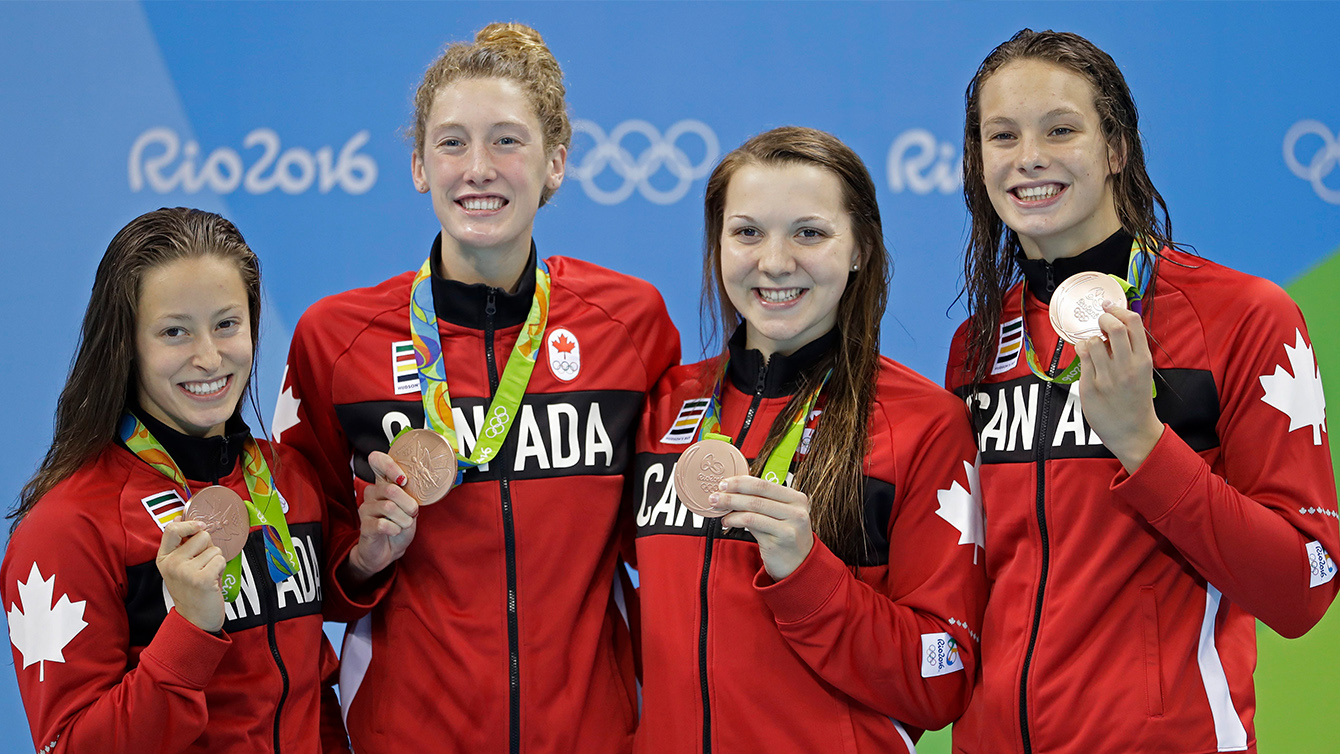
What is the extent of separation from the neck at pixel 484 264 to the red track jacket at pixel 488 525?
48 mm

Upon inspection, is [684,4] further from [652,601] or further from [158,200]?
[652,601]

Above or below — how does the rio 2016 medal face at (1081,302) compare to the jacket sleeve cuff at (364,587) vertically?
above

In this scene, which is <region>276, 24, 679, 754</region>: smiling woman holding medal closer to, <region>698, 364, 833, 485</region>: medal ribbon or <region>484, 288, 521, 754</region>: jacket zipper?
<region>484, 288, 521, 754</region>: jacket zipper

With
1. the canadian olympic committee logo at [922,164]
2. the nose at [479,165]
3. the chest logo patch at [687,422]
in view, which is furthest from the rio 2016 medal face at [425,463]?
the canadian olympic committee logo at [922,164]

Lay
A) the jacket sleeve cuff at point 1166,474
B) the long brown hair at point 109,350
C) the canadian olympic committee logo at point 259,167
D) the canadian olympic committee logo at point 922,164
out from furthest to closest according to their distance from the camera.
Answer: the canadian olympic committee logo at point 259,167, the canadian olympic committee logo at point 922,164, the long brown hair at point 109,350, the jacket sleeve cuff at point 1166,474

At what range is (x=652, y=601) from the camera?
225 centimetres

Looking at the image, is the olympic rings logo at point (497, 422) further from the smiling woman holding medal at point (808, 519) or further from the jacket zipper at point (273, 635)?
the jacket zipper at point (273, 635)

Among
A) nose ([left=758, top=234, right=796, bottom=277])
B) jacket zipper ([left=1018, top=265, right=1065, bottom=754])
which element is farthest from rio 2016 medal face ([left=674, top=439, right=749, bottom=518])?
jacket zipper ([left=1018, top=265, right=1065, bottom=754])

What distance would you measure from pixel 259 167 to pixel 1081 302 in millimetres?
3573

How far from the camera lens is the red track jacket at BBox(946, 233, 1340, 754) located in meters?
1.97

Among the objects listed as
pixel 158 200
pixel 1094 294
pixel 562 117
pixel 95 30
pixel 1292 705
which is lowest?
pixel 1292 705

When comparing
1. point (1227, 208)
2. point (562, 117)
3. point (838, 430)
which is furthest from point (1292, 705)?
point (562, 117)

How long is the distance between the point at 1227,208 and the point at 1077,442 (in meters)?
2.58

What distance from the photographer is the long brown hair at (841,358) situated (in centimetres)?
217
